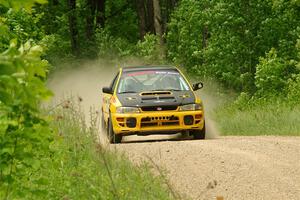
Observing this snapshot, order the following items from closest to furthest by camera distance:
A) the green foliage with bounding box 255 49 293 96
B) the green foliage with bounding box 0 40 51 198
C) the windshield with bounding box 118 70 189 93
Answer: the green foliage with bounding box 0 40 51 198
the windshield with bounding box 118 70 189 93
the green foliage with bounding box 255 49 293 96

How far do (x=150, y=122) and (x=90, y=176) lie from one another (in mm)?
7236

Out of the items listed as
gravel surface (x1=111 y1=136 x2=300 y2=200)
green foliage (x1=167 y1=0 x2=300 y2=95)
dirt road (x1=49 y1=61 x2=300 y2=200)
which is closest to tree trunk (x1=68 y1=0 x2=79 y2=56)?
green foliage (x1=167 y1=0 x2=300 y2=95)

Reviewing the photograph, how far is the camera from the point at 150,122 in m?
16.5

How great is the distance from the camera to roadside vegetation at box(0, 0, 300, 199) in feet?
17.3

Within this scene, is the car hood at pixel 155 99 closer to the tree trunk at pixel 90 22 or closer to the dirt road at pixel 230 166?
the dirt road at pixel 230 166

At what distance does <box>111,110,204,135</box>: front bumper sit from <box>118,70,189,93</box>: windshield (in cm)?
88

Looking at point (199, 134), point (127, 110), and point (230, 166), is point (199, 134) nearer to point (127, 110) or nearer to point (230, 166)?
point (127, 110)

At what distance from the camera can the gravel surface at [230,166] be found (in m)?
10.4

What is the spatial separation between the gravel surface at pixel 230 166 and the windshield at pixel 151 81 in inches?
102

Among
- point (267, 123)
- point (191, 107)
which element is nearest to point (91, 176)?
point (191, 107)

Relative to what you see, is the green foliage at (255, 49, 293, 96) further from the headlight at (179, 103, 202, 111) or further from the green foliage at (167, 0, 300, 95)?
the headlight at (179, 103, 202, 111)

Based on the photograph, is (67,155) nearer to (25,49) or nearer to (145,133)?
(145,133)

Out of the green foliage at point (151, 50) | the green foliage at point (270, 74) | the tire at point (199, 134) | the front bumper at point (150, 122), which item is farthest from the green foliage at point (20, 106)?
the green foliage at point (151, 50)

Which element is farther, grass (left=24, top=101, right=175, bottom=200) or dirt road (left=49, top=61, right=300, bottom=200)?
dirt road (left=49, top=61, right=300, bottom=200)
